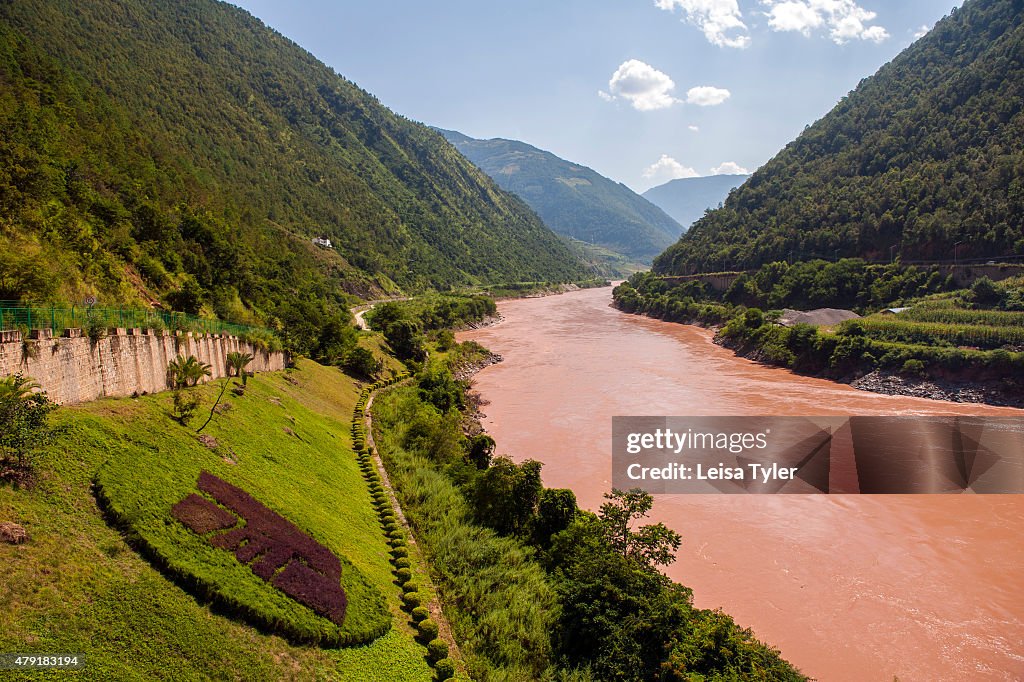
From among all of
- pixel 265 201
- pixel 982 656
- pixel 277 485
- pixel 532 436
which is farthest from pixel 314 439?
pixel 265 201

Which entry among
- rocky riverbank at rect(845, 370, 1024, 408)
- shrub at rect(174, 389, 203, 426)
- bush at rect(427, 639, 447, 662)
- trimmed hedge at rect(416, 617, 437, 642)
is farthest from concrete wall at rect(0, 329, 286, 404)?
rocky riverbank at rect(845, 370, 1024, 408)

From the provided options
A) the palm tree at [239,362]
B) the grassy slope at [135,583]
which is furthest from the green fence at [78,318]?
the grassy slope at [135,583]

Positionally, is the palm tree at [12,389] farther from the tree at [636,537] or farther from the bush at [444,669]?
the tree at [636,537]

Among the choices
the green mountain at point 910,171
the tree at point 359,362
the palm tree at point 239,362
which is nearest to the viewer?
the palm tree at point 239,362

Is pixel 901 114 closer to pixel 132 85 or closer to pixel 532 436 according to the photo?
pixel 532 436

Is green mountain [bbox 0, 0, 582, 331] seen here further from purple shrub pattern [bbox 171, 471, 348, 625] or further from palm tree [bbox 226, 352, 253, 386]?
purple shrub pattern [bbox 171, 471, 348, 625]

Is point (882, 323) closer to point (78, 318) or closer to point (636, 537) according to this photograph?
point (636, 537)

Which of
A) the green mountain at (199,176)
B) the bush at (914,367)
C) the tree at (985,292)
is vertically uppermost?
the green mountain at (199,176)
